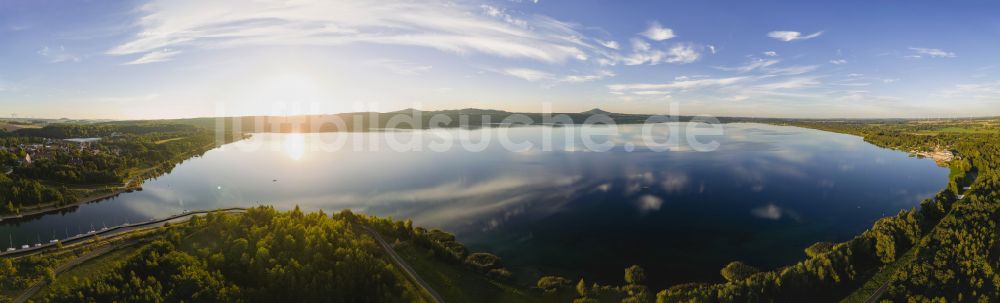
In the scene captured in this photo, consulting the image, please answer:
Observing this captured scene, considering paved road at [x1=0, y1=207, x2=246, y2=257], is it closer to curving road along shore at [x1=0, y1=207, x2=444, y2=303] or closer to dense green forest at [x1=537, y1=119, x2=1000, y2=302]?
curving road along shore at [x1=0, y1=207, x2=444, y2=303]

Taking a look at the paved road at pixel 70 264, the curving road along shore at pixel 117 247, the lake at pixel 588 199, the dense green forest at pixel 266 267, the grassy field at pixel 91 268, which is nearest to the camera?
the dense green forest at pixel 266 267

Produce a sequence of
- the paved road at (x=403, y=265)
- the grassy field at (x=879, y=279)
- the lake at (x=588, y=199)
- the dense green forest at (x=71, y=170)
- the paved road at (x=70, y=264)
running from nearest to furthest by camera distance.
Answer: the paved road at (x=70, y=264) → the grassy field at (x=879, y=279) → the paved road at (x=403, y=265) → the lake at (x=588, y=199) → the dense green forest at (x=71, y=170)

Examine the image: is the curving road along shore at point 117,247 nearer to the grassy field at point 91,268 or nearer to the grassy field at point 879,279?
the grassy field at point 91,268

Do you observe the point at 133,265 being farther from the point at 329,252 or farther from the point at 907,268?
the point at 907,268

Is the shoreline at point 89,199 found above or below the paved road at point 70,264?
above

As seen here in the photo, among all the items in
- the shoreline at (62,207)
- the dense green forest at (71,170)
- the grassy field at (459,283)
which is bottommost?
the grassy field at (459,283)

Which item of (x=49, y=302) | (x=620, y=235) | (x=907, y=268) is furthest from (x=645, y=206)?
(x=49, y=302)

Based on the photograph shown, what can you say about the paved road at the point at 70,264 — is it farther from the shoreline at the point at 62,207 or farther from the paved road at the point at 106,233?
the shoreline at the point at 62,207

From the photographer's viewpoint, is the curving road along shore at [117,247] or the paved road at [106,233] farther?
the paved road at [106,233]

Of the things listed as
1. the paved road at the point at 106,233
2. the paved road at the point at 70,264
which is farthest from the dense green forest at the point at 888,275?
the paved road at the point at 106,233
